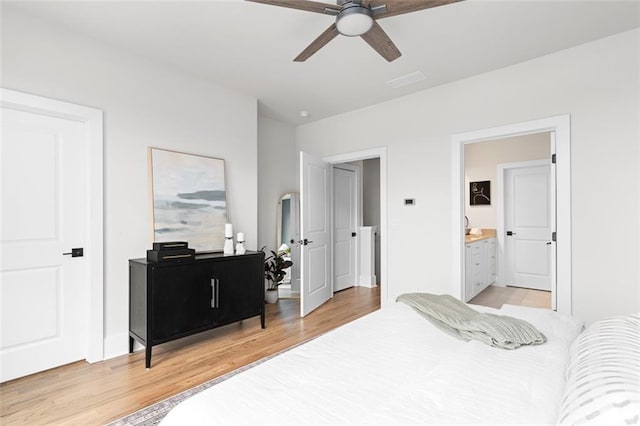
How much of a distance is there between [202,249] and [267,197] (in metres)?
1.55

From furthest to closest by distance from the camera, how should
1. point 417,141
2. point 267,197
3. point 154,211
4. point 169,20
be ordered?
1. point 267,197
2. point 417,141
3. point 154,211
4. point 169,20

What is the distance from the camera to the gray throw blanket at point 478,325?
4.61 feet

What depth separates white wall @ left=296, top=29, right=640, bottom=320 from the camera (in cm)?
259

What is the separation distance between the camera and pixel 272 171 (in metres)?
4.77

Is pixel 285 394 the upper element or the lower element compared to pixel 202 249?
lower

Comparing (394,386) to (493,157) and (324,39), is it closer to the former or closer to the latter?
(324,39)

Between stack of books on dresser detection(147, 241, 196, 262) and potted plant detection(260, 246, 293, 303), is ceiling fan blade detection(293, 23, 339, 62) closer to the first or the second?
stack of books on dresser detection(147, 241, 196, 262)

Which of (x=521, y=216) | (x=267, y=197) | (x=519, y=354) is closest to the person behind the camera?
(x=519, y=354)

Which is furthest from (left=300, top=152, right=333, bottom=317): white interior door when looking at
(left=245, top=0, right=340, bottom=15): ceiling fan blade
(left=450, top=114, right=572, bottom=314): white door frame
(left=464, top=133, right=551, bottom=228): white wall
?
(left=464, top=133, right=551, bottom=228): white wall

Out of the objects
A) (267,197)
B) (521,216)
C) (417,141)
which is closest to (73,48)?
(267,197)

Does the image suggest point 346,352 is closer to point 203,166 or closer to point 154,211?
point 154,211

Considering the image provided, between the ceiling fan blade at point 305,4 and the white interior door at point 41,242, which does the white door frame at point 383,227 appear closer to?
the ceiling fan blade at point 305,4

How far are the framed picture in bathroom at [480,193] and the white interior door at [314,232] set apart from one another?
2.88m

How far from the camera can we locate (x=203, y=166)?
3424 mm
